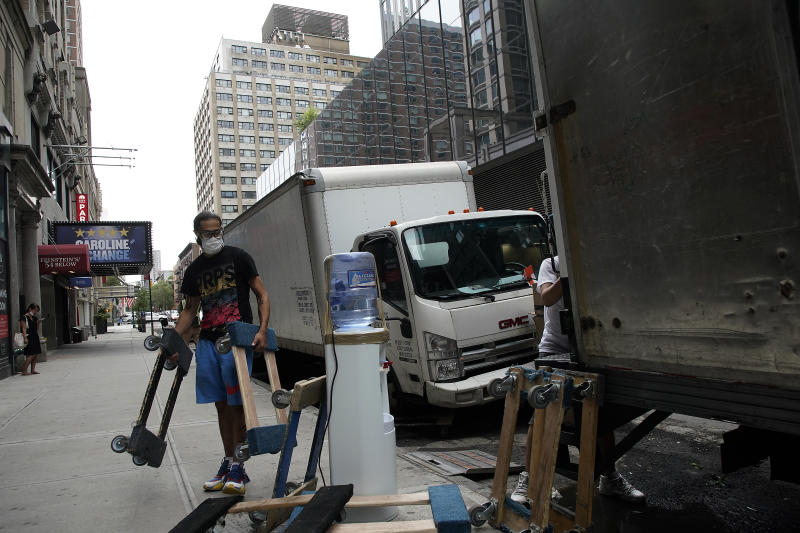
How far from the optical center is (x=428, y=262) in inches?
250

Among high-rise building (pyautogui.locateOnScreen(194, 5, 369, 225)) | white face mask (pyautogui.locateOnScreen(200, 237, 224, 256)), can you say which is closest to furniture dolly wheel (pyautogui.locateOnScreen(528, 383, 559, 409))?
white face mask (pyautogui.locateOnScreen(200, 237, 224, 256))

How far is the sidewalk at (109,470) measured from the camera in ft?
12.4

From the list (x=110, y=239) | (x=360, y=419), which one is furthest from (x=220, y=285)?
(x=110, y=239)

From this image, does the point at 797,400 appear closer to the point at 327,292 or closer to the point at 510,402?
the point at 510,402

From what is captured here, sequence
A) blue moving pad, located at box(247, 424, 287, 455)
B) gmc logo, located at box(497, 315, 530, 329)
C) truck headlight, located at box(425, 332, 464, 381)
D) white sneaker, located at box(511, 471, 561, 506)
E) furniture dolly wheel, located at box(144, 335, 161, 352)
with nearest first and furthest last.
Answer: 1. blue moving pad, located at box(247, 424, 287, 455)
2. white sneaker, located at box(511, 471, 561, 506)
3. furniture dolly wheel, located at box(144, 335, 161, 352)
4. truck headlight, located at box(425, 332, 464, 381)
5. gmc logo, located at box(497, 315, 530, 329)

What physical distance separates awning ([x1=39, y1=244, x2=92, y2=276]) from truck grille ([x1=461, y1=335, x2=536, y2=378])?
Answer: 18.4m

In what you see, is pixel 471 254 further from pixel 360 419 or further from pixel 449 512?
pixel 449 512

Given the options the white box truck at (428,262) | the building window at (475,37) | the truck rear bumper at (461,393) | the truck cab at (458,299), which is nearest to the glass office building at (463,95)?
the building window at (475,37)

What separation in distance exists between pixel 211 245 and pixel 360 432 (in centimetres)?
187

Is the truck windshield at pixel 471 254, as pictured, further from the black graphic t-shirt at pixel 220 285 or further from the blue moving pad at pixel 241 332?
the blue moving pad at pixel 241 332

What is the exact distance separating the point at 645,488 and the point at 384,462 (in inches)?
86.0

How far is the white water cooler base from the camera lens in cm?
316

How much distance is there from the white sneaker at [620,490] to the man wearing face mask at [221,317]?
2.43 meters

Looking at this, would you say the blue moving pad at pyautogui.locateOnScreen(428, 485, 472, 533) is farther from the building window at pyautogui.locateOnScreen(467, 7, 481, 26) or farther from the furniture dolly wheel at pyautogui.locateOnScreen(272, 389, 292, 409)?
the building window at pyautogui.locateOnScreen(467, 7, 481, 26)
